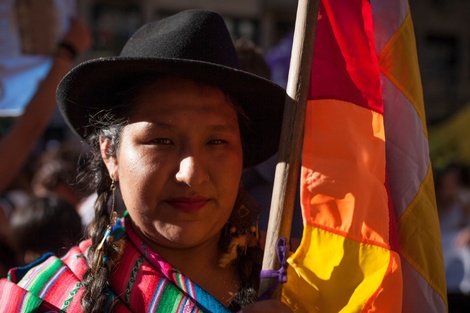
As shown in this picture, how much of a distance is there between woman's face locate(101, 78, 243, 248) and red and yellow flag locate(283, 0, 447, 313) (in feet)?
0.73

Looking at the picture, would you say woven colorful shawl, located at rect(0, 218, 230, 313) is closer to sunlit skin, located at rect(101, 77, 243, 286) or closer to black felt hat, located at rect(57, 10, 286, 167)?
sunlit skin, located at rect(101, 77, 243, 286)

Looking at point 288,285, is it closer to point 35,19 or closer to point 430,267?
point 430,267

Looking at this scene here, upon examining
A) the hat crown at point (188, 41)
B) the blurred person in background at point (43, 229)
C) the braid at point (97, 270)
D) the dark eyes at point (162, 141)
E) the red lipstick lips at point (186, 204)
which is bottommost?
the blurred person in background at point (43, 229)

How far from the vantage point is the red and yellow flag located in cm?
205

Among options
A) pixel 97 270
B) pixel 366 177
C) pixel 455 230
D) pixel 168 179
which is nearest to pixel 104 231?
pixel 97 270

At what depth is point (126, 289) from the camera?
212 centimetres

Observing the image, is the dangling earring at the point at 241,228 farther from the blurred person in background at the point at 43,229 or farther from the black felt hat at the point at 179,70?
the blurred person in background at the point at 43,229

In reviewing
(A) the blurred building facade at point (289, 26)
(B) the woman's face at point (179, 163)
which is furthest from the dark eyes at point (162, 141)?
(A) the blurred building facade at point (289, 26)

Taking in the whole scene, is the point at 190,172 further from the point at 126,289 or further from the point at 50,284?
the point at 50,284

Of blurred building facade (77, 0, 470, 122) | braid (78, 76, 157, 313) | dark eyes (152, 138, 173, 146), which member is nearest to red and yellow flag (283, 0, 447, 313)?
dark eyes (152, 138, 173, 146)

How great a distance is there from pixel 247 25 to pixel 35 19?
54.1ft

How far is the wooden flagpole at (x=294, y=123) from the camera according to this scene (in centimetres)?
197

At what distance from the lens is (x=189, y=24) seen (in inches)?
87.7

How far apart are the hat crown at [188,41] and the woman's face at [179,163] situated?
0.09m
